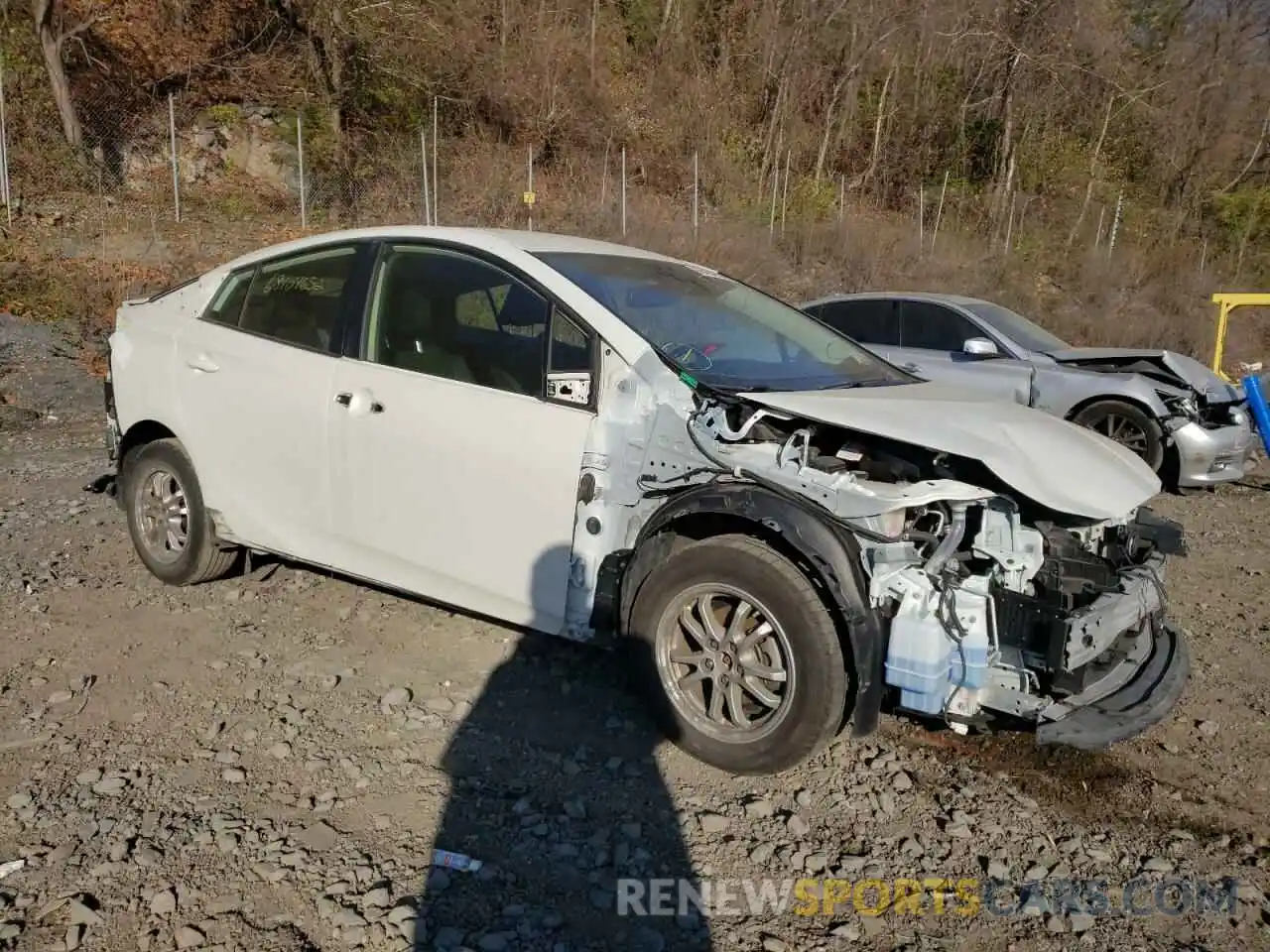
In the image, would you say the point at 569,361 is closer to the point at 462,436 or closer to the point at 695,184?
the point at 462,436

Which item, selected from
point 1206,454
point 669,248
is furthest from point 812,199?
point 1206,454

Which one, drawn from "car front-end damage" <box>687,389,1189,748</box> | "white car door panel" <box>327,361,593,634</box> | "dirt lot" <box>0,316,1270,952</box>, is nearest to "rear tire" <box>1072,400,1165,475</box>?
"dirt lot" <box>0,316,1270,952</box>

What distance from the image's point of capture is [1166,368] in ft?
27.9

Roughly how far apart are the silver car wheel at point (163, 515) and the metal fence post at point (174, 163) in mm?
12417

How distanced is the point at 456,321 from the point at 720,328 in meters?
1.05

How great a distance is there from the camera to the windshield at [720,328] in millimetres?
3773

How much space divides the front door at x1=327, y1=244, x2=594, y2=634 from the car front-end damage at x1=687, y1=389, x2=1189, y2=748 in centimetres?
60

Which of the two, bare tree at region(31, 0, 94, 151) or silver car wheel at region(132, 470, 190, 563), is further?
bare tree at region(31, 0, 94, 151)

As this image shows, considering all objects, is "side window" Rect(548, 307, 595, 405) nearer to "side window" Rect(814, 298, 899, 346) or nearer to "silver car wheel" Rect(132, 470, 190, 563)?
"silver car wheel" Rect(132, 470, 190, 563)

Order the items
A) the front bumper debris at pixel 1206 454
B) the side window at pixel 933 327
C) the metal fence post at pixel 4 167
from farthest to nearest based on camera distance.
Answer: the metal fence post at pixel 4 167 → the side window at pixel 933 327 → the front bumper debris at pixel 1206 454

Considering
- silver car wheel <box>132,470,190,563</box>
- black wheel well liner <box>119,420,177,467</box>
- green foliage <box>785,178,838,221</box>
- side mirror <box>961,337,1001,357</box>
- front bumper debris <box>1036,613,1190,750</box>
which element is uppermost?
front bumper debris <box>1036,613,1190,750</box>

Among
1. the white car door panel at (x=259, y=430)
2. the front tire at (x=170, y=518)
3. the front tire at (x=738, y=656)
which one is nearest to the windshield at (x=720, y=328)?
the front tire at (x=738, y=656)

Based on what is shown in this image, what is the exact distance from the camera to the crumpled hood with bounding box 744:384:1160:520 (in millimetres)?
3182

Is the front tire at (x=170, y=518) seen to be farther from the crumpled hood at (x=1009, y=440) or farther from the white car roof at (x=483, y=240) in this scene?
the crumpled hood at (x=1009, y=440)
